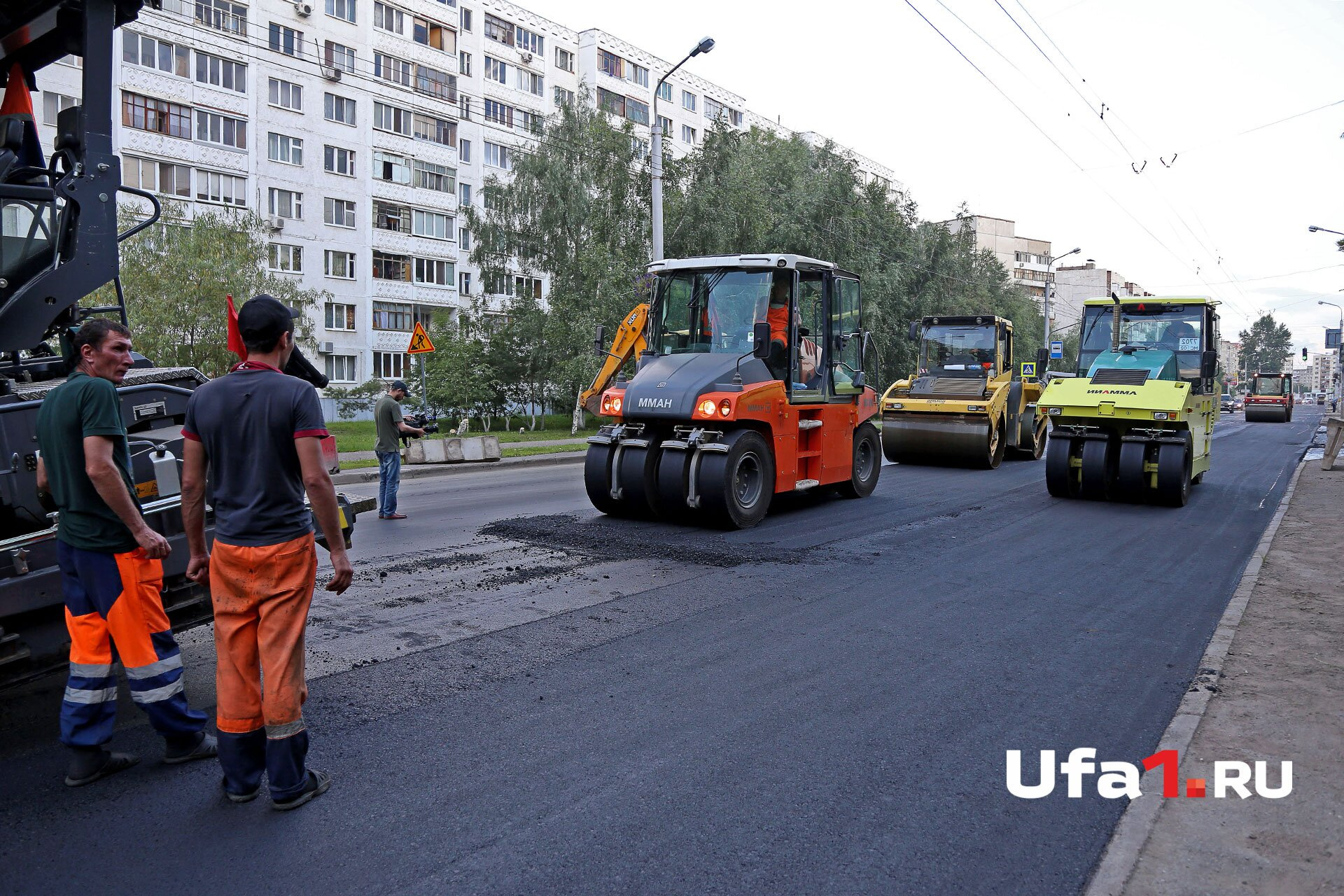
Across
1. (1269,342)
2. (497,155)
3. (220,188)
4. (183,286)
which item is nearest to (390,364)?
(220,188)

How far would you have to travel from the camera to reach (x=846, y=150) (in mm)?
42562

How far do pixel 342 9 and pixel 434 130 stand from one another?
6965 millimetres

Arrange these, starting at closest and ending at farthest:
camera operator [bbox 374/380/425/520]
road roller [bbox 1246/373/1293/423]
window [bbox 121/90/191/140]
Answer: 1. camera operator [bbox 374/380/425/520]
2. window [bbox 121/90/191/140]
3. road roller [bbox 1246/373/1293/423]

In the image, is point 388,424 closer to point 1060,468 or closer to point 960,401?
point 1060,468

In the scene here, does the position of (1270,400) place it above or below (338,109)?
below

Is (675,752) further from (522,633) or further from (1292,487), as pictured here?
(1292,487)

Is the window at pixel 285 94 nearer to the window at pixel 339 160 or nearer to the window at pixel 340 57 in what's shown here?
the window at pixel 340 57

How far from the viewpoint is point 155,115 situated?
3816cm

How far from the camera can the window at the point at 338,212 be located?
149 ft

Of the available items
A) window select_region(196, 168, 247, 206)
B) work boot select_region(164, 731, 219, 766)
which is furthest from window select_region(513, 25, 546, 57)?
work boot select_region(164, 731, 219, 766)

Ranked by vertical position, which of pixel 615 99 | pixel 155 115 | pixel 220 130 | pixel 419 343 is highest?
pixel 615 99

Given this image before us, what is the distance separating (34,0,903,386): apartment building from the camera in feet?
127

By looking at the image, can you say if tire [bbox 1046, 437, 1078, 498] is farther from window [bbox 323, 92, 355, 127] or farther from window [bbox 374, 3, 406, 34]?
window [bbox 374, 3, 406, 34]

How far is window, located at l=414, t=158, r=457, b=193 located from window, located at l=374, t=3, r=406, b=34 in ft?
20.7
